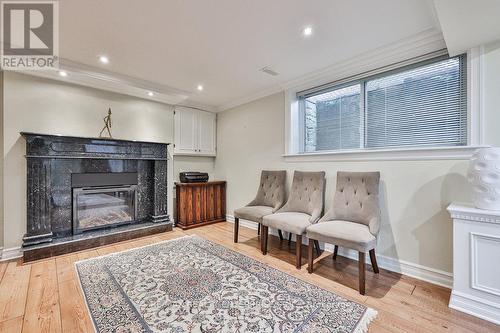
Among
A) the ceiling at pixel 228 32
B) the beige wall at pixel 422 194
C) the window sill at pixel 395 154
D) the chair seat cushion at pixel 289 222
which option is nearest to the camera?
the ceiling at pixel 228 32

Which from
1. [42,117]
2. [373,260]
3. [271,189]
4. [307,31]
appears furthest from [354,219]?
[42,117]

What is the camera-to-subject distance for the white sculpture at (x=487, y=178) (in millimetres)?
1650

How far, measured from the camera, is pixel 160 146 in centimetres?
386

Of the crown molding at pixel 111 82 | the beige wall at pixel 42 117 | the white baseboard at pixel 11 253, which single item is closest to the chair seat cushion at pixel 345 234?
the crown molding at pixel 111 82

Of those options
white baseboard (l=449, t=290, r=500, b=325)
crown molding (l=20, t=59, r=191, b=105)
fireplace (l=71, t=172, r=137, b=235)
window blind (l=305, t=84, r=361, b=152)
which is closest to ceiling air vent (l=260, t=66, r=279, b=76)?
window blind (l=305, t=84, r=361, b=152)

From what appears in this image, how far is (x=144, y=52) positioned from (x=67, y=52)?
850 millimetres

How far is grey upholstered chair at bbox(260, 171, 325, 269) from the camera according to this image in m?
2.45

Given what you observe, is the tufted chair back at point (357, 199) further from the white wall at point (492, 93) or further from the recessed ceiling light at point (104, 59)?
the recessed ceiling light at point (104, 59)

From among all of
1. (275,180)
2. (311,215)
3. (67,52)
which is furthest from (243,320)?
(67,52)

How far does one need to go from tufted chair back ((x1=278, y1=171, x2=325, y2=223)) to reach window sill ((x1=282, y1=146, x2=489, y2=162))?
254 millimetres

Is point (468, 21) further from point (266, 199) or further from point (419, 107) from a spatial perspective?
point (266, 199)

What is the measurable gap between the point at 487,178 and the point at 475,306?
952 mm

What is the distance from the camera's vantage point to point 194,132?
14.6 feet

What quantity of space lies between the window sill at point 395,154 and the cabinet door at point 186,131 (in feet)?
7.08
